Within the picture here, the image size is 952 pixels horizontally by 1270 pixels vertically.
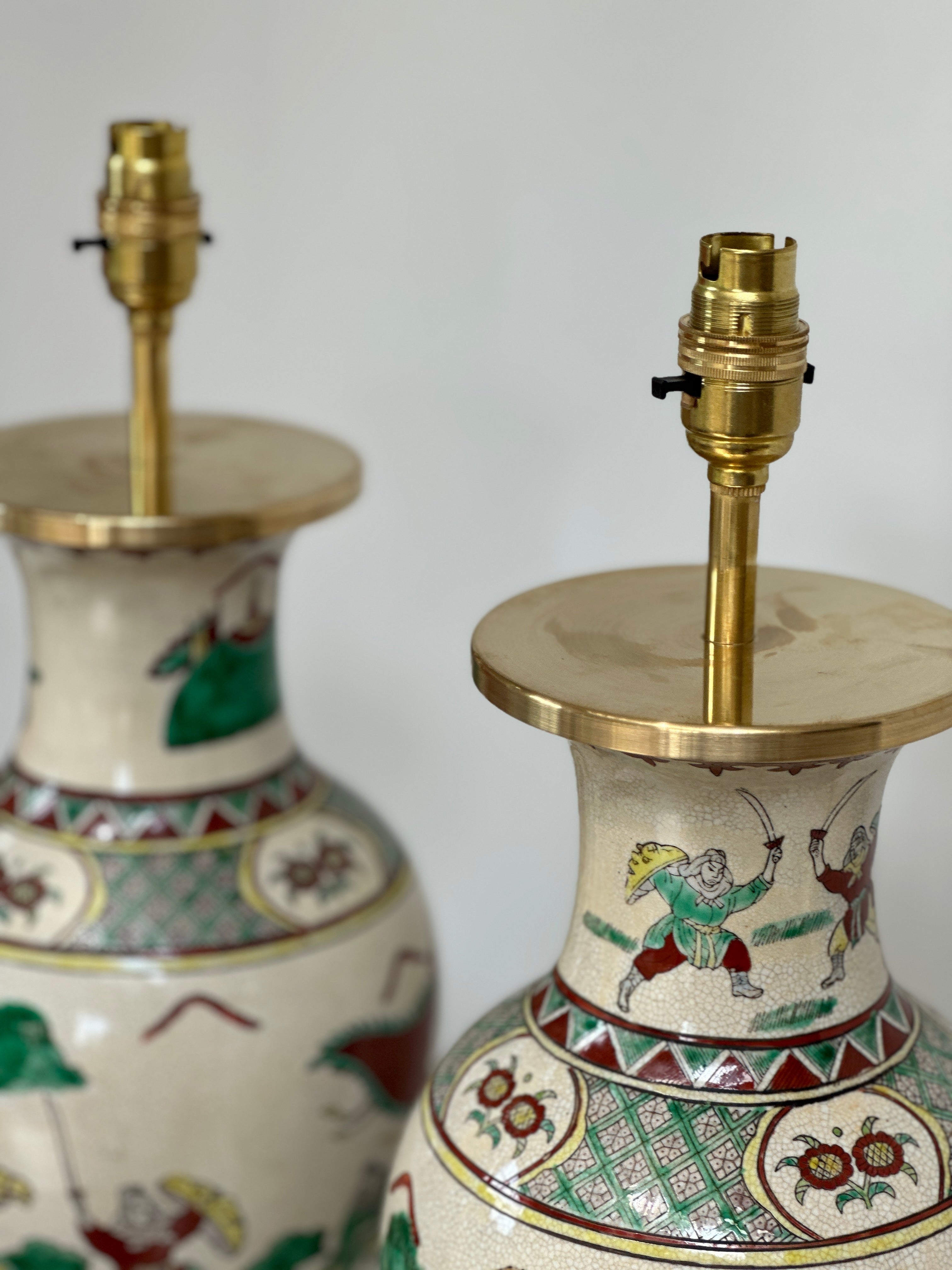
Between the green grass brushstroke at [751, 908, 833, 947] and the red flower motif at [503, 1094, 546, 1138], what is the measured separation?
9 centimetres

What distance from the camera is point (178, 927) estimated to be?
865 mm

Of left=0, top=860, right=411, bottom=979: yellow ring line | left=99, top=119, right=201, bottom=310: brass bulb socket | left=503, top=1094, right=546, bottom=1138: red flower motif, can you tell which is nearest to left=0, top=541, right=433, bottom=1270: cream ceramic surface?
left=0, top=860, right=411, bottom=979: yellow ring line

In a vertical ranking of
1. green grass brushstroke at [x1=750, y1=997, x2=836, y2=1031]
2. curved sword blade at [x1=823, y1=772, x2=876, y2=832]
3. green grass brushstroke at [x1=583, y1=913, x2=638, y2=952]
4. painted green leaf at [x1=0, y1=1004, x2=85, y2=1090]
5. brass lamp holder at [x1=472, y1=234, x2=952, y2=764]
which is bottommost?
painted green leaf at [x1=0, y1=1004, x2=85, y2=1090]

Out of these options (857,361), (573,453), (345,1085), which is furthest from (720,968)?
(573,453)

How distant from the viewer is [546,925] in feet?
4.01

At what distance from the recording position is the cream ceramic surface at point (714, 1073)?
60 centimetres

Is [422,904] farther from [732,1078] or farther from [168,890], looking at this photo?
[732,1078]

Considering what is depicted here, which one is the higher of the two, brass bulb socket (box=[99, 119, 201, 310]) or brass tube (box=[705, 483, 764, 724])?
brass bulb socket (box=[99, 119, 201, 310])

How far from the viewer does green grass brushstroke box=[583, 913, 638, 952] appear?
0.65 metres

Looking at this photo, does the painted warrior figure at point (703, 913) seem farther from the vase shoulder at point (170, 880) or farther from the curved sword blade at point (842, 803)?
the vase shoulder at point (170, 880)


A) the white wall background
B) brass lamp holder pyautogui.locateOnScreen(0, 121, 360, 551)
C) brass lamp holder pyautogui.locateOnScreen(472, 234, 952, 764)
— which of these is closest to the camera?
brass lamp holder pyautogui.locateOnScreen(472, 234, 952, 764)

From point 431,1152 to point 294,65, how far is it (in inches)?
30.5

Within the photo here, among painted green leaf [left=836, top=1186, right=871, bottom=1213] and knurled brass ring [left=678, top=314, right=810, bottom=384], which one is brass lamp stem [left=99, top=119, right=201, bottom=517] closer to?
knurled brass ring [left=678, top=314, right=810, bottom=384]

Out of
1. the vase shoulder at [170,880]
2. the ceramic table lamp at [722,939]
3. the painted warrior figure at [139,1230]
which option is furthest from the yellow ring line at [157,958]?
the ceramic table lamp at [722,939]
